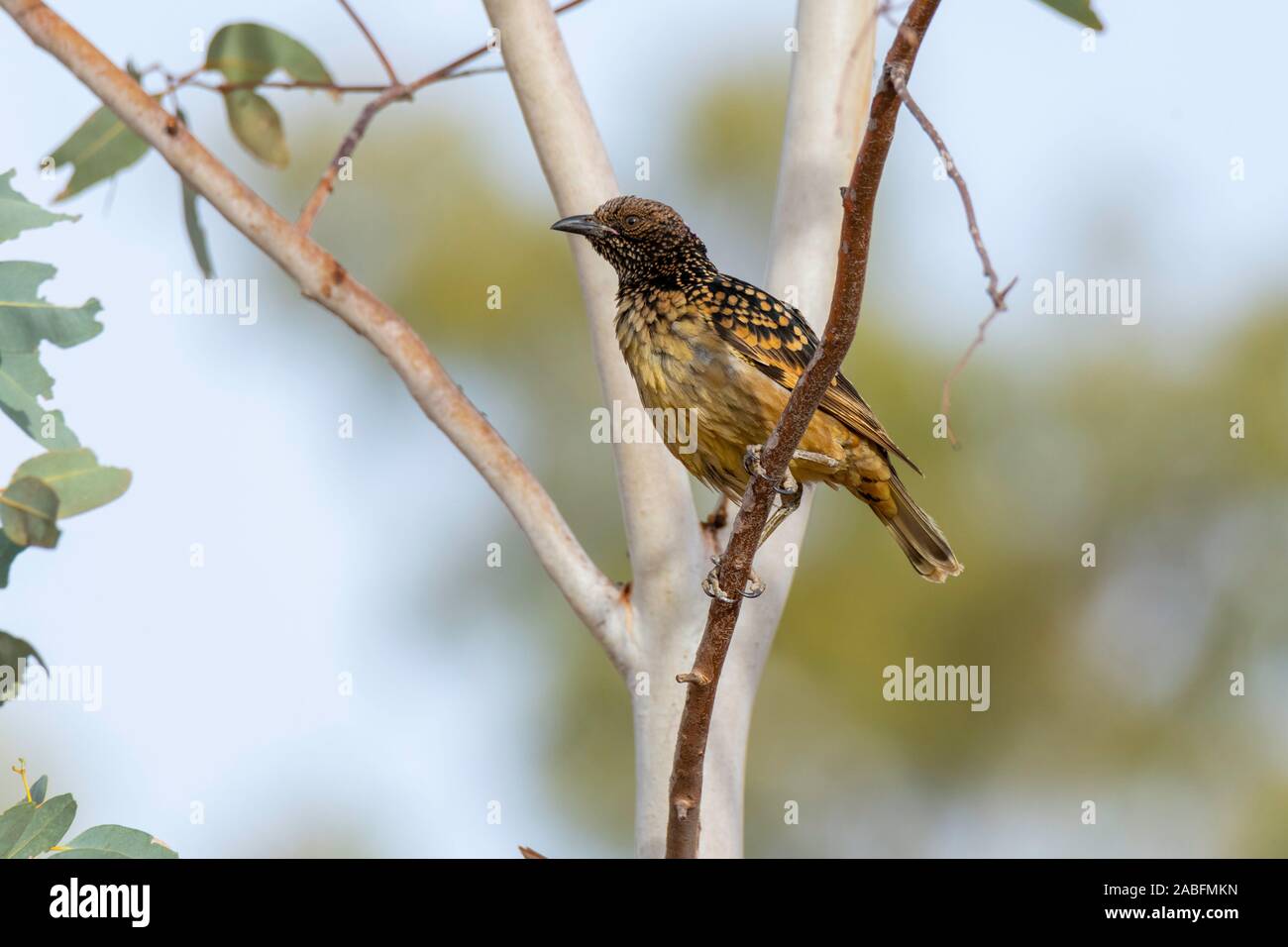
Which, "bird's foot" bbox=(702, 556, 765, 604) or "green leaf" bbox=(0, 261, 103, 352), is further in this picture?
"green leaf" bbox=(0, 261, 103, 352)

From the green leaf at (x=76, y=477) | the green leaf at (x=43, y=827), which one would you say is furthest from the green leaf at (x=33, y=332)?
the green leaf at (x=43, y=827)

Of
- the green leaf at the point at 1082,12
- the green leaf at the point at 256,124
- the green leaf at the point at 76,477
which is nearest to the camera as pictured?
the green leaf at the point at 76,477

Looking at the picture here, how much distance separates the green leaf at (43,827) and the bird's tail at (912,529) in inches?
107

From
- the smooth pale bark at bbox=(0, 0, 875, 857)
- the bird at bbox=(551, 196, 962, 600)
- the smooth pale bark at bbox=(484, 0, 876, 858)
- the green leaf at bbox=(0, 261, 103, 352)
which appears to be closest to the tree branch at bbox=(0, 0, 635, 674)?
the smooth pale bark at bbox=(0, 0, 875, 857)

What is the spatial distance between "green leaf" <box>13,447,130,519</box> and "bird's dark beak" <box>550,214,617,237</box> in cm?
161

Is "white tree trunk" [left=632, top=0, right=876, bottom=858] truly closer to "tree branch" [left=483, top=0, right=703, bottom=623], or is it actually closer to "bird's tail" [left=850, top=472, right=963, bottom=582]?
"tree branch" [left=483, top=0, right=703, bottom=623]

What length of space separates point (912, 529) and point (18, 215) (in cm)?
306

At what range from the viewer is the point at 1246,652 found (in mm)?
15680

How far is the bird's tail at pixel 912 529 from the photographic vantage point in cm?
491

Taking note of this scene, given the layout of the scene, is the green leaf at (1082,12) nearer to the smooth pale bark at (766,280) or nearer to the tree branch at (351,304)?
the smooth pale bark at (766,280)

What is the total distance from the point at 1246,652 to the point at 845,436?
12769 millimetres

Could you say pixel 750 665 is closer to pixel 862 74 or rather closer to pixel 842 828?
pixel 862 74

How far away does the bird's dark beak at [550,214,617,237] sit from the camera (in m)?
4.45
